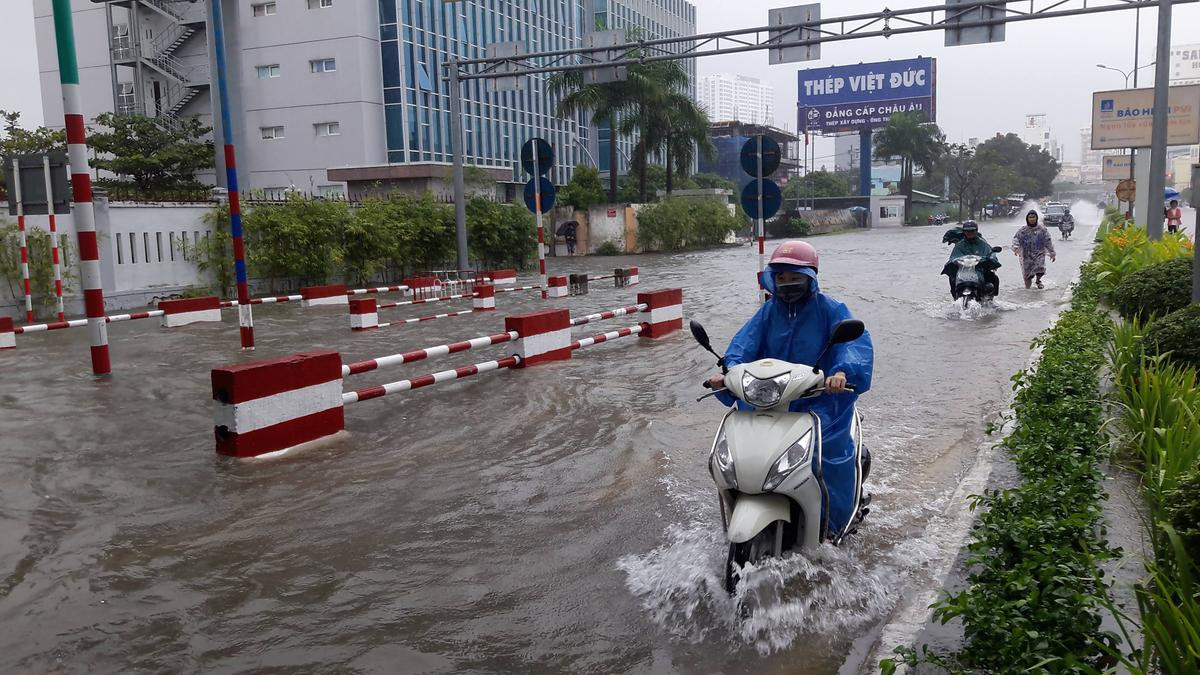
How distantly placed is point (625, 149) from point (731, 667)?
69637mm

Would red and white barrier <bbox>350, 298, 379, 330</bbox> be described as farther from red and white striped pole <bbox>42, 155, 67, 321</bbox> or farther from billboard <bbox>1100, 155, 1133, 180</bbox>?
billboard <bbox>1100, 155, 1133, 180</bbox>

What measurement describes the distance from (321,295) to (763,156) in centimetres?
965

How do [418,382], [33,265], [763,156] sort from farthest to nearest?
[33,265] < [763,156] < [418,382]

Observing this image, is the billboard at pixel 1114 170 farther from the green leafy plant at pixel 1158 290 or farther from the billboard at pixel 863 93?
the green leafy plant at pixel 1158 290

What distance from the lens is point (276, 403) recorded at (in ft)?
23.0

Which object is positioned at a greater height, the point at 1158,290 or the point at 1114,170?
the point at 1114,170

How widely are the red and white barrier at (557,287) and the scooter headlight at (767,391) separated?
1572 centimetres

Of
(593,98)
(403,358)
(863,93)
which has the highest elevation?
(863,93)

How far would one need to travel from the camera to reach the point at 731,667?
371 centimetres

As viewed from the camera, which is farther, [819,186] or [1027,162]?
[1027,162]


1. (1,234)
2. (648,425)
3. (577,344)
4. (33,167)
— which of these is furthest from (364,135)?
(648,425)

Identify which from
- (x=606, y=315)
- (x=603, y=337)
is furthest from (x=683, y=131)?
(x=603, y=337)

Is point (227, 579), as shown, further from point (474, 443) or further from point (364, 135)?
point (364, 135)

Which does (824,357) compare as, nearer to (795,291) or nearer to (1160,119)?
(795,291)
